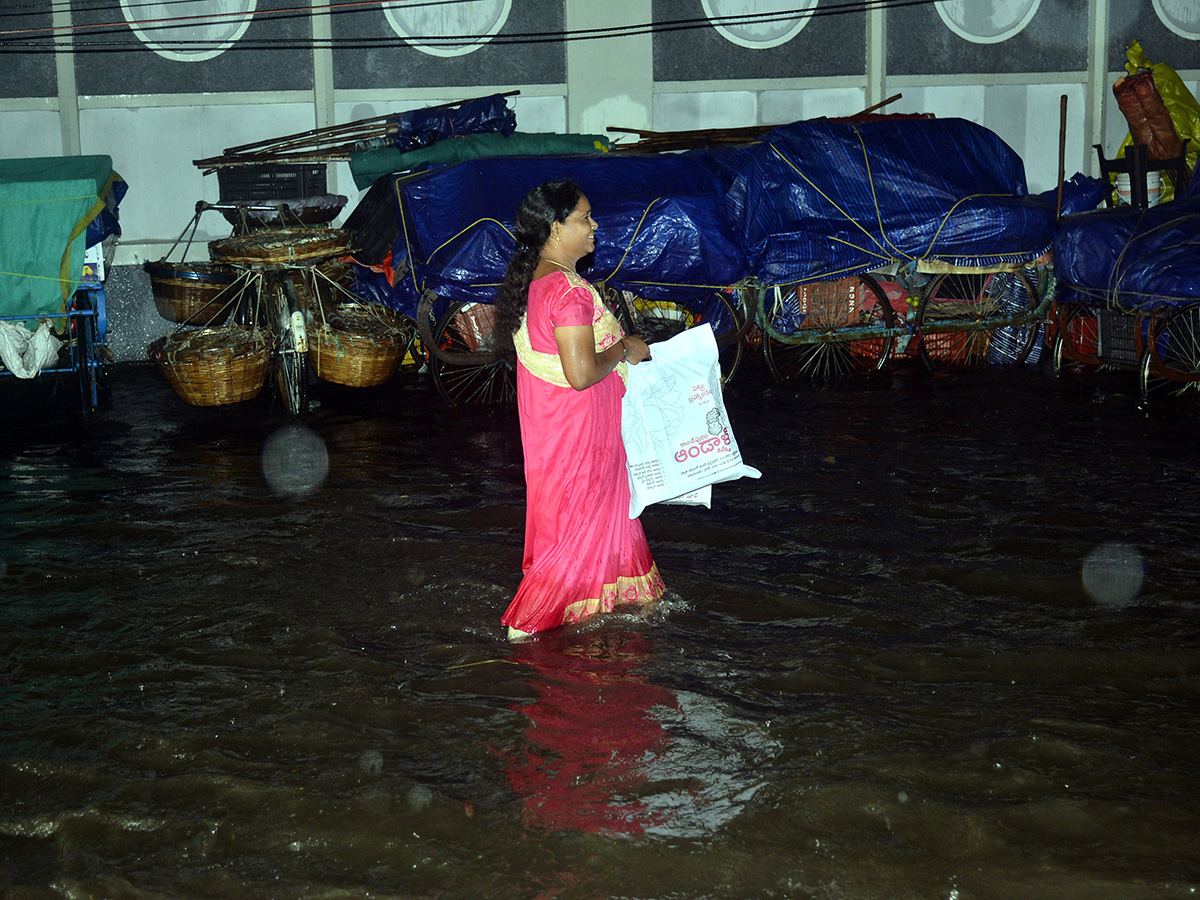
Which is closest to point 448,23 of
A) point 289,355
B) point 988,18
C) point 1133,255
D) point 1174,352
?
point 289,355

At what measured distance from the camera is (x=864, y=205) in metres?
9.73

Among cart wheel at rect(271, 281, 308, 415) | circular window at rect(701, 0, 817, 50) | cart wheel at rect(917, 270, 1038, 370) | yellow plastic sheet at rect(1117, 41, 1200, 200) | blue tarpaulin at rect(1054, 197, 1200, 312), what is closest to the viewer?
blue tarpaulin at rect(1054, 197, 1200, 312)

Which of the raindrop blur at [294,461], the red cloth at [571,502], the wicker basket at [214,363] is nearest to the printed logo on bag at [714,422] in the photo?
the red cloth at [571,502]

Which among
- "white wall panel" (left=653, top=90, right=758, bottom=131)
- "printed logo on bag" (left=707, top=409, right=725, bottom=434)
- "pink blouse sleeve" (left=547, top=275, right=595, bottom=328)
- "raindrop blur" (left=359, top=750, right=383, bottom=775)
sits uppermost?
"white wall panel" (left=653, top=90, right=758, bottom=131)

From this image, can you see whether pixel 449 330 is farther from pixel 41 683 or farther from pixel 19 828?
pixel 19 828

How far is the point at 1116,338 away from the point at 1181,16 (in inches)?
262

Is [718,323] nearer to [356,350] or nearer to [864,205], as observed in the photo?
[864,205]

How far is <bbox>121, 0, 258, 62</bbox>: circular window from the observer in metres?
12.5

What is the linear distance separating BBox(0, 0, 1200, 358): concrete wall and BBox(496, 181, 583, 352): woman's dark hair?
933 centimetres

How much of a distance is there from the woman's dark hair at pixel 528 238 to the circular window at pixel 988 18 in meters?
11.0

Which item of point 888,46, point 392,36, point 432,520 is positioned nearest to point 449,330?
point 432,520

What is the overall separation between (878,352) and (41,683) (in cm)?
822

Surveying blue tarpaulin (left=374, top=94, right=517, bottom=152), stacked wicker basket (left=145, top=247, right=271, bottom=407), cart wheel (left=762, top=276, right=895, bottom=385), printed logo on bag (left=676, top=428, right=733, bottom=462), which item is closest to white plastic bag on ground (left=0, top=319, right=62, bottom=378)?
stacked wicker basket (left=145, top=247, right=271, bottom=407)

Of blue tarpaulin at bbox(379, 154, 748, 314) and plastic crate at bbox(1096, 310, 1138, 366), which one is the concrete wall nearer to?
blue tarpaulin at bbox(379, 154, 748, 314)
